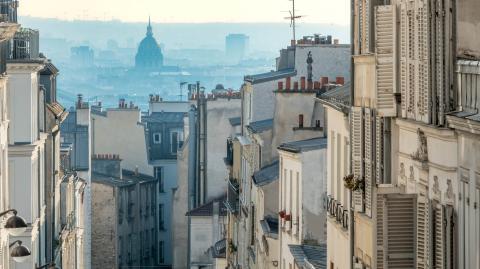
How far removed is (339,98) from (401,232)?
356 inches

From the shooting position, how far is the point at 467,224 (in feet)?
53.7

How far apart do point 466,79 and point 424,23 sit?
87.7 inches

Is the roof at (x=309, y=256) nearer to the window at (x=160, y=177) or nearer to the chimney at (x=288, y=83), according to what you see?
the chimney at (x=288, y=83)

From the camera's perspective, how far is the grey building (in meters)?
82.1

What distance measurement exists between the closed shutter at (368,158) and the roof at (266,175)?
2011cm

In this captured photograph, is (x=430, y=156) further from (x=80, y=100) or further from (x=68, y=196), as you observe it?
(x=80, y=100)

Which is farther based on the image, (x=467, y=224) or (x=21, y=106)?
(x=21, y=106)

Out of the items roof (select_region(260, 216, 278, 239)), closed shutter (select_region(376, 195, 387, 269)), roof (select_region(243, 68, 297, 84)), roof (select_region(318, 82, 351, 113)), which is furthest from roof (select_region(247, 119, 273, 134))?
closed shutter (select_region(376, 195, 387, 269))

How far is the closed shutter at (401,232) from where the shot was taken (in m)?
19.2

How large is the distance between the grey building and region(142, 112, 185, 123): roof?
30.5 feet

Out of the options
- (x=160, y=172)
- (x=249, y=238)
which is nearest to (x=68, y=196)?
(x=249, y=238)

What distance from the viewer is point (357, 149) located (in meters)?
23.7

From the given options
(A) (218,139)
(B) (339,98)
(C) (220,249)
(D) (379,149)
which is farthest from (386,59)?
→ (A) (218,139)

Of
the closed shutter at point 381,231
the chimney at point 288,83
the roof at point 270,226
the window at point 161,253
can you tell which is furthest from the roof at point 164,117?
the closed shutter at point 381,231
